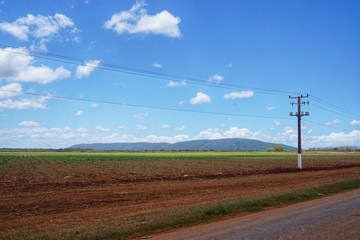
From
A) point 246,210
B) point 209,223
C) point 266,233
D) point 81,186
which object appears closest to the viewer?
point 266,233

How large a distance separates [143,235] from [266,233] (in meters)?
3.45

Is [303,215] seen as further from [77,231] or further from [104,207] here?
[104,207]

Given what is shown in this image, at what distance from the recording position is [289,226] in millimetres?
11109

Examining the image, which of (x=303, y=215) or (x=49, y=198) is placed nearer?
(x=303, y=215)

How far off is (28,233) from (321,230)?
27.5 feet

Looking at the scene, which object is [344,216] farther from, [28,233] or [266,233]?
[28,233]

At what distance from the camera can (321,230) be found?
1041 centimetres

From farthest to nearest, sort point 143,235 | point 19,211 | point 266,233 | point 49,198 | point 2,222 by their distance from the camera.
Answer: point 49,198
point 19,211
point 2,222
point 143,235
point 266,233

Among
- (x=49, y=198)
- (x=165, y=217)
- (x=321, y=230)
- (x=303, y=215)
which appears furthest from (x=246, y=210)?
→ (x=49, y=198)

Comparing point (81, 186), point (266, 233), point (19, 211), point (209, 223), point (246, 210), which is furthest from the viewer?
point (81, 186)

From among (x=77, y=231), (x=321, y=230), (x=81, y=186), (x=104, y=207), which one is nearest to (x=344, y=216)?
(x=321, y=230)

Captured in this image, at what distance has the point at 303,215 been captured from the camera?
1308cm

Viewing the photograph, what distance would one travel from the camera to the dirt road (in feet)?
32.6

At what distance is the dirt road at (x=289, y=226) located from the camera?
9.94 metres
